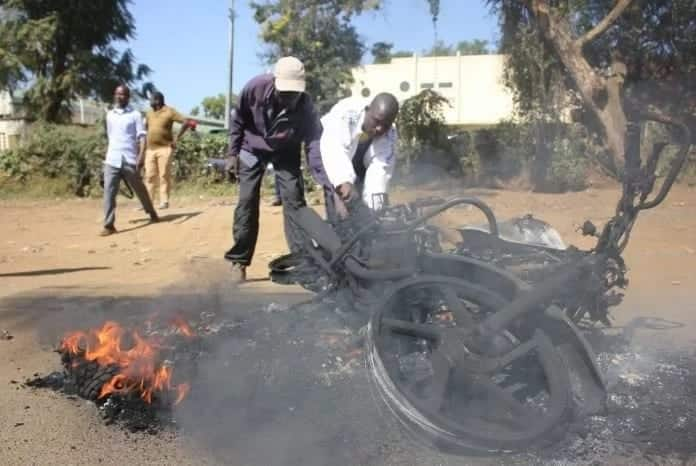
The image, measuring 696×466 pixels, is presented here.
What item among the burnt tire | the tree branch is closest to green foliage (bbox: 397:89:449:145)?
the tree branch

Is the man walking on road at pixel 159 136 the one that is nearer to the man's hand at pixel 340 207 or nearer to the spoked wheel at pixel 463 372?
the man's hand at pixel 340 207

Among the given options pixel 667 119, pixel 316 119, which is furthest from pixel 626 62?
pixel 667 119

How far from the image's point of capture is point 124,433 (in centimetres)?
345

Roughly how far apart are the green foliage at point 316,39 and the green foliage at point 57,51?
5755mm

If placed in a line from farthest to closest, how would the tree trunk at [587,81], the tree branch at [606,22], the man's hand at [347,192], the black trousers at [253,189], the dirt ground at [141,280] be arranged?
the tree trunk at [587,81] < the tree branch at [606,22] < the black trousers at [253,189] < the man's hand at [347,192] < the dirt ground at [141,280]

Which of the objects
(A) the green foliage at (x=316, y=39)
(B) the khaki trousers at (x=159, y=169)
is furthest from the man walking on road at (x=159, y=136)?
(A) the green foliage at (x=316, y=39)

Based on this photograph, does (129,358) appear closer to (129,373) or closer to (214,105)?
(129,373)

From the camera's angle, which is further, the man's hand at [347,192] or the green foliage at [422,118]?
the green foliage at [422,118]

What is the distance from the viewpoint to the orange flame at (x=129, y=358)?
3.75m

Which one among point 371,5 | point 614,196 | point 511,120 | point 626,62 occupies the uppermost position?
point 371,5

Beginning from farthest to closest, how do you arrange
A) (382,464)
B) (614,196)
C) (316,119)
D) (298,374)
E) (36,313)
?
(614,196), (316,119), (36,313), (298,374), (382,464)

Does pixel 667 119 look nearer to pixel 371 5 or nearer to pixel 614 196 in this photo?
pixel 614 196

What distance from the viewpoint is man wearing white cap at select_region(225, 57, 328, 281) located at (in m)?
5.85

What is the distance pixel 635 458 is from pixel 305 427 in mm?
1526
